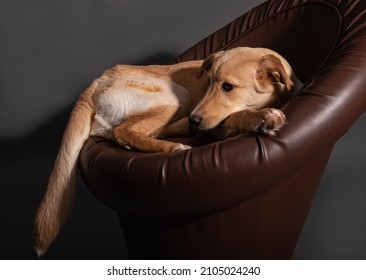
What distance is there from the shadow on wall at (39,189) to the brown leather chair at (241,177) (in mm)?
976

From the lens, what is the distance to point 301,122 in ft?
5.80

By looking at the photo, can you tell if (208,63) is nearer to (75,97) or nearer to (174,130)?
(174,130)

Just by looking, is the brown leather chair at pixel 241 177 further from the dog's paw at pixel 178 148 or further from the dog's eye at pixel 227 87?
the dog's eye at pixel 227 87

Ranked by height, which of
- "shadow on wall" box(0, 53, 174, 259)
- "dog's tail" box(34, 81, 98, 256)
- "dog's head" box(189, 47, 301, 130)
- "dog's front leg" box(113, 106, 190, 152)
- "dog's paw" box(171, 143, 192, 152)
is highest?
"dog's head" box(189, 47, 301, 130)

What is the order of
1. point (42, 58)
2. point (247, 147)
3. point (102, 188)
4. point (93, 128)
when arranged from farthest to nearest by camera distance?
point (42, 58)
point (93, 128)
point (102, 188)
point (247, 147)

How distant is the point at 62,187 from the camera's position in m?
2.16

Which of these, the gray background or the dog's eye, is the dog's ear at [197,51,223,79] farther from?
the gray background

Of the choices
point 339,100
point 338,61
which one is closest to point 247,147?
point 339,100

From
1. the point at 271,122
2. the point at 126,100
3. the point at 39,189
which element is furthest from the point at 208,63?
the point at 39,189

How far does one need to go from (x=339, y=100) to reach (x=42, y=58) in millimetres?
2071

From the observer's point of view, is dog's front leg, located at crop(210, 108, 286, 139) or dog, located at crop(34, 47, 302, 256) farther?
dog, located at crop(34, 47, 302, 256)

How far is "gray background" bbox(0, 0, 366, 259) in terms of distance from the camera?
304cm

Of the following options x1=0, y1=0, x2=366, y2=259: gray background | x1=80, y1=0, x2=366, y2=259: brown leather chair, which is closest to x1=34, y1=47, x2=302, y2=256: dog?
x1=80, y1=0, x2=366, y2=259: brown leather chair
